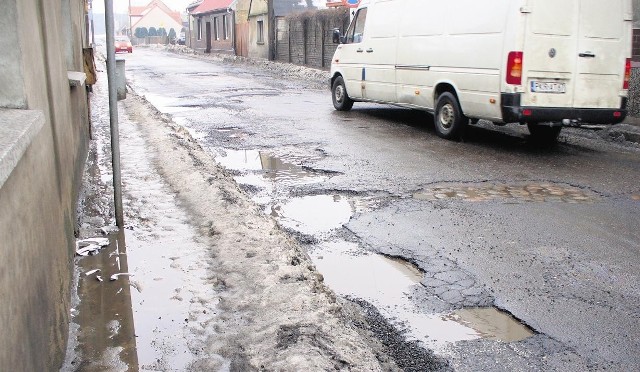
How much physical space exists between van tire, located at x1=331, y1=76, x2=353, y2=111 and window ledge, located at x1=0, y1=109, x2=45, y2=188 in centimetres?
1089

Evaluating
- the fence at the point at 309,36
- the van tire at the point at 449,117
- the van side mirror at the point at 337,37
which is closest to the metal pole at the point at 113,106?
the van tire at the point at 449,117

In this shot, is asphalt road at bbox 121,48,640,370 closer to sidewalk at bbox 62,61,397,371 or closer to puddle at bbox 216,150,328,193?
puddle at bbox 216,150,328,193

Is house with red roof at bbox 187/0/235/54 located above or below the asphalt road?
above

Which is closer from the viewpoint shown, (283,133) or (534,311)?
(534,311)

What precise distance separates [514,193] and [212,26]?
49.6m

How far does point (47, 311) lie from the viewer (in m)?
2.96

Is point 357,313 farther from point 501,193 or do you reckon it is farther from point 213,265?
point 501,193

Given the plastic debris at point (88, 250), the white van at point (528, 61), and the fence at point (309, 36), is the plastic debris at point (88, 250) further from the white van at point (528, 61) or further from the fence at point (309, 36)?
the fence at point (309, 36)

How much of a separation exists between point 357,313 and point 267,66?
29612 mm

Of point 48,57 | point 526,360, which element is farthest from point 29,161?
point 526,360

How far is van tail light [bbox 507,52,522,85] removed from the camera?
848cm

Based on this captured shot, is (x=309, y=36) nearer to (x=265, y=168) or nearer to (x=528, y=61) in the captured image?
(x=528, y=61)

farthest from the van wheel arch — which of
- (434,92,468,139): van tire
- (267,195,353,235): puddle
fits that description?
(267,195,353,235): puddle

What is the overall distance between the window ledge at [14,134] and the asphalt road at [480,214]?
2.29 metres
